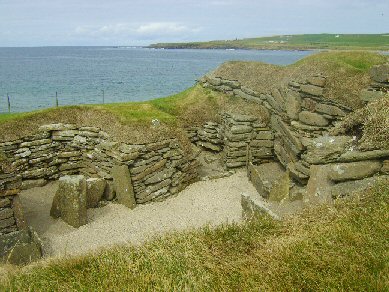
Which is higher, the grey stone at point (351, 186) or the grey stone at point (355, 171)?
the grey stone at point (355, 171)

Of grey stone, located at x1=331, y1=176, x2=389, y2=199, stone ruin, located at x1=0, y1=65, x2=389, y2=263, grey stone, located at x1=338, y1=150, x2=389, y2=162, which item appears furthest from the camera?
stone ruin, located at x1=0, y1=65, x2=389, y2=263

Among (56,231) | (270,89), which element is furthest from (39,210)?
(270,89)

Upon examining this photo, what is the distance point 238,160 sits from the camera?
16.0 metres

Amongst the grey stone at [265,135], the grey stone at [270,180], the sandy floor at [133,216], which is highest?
the grey stone at [265,135]

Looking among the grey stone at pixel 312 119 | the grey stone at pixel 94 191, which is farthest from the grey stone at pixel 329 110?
the grey stone at pixel 94 191

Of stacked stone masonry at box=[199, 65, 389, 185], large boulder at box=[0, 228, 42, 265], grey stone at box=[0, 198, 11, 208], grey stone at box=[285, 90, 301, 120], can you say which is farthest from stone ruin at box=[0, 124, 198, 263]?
grey stone at box=[285, 90, 301, 120]

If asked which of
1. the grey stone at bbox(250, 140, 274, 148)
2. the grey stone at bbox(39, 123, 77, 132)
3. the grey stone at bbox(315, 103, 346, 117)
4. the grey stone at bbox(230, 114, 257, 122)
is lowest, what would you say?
the grey stone at bbox(250, 140, 274, 148)

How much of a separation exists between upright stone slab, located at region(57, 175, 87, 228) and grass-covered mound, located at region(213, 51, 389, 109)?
8.23 meters

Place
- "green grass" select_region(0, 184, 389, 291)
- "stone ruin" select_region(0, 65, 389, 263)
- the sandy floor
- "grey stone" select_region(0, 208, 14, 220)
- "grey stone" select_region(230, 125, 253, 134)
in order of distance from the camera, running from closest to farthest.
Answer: "green grass" select_region(0, 184, 389, 291) → "stone ruin" select_region(0, 65, 389, 263) → "grey stone" select_region(0, 208, 14, 220) → the sandy floor → "grey stone" select_region(230, 125, 253, 134)

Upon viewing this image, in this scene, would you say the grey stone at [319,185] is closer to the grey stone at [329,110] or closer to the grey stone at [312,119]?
the grey stone at [329,110]

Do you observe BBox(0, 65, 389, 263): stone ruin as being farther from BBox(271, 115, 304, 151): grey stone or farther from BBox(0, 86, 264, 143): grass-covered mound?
BBox(0, 86, 264, 143): grass-covered mound

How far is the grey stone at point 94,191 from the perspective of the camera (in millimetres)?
13019

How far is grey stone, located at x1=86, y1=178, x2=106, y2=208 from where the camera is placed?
13019 mm

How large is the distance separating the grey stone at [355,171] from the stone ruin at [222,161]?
20 mm
